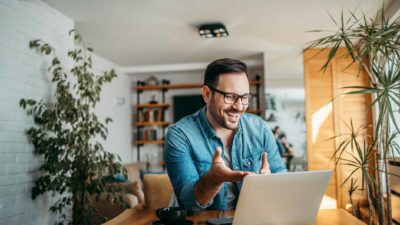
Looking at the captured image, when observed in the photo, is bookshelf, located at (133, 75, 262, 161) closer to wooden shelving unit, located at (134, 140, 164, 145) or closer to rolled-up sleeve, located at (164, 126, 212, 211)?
wooden shelving unit, located at (134, 140, 164, 145)

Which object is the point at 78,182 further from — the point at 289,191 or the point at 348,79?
the point at 348,79

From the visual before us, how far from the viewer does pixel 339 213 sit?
5.02 feet

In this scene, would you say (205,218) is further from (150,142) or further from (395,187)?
(150,142)

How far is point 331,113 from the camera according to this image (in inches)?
201

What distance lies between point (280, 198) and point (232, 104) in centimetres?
60

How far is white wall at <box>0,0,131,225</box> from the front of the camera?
2.80 metres

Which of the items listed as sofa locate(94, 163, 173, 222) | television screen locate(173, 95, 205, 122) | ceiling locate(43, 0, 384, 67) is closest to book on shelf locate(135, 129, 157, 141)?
television screen locate(173, 95, 205, 122)

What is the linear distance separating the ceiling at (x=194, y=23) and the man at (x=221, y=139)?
6.45 ft

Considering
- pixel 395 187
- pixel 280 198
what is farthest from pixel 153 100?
pixel 280 198

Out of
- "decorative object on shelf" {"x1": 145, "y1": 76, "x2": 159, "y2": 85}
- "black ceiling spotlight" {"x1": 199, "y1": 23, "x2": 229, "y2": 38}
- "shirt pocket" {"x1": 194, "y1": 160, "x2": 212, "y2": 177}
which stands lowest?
"shirt pocket" {"x1": 194, "y1": 160, "x2": 212, "y2": 177}

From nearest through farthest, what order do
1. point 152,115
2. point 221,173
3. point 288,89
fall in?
point 221,173, point 288,89, point 152,115

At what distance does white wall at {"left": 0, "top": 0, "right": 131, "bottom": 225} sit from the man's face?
1.98 meters

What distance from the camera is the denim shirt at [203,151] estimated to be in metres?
1.52

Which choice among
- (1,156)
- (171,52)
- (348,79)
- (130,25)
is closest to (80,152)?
(1,156)
